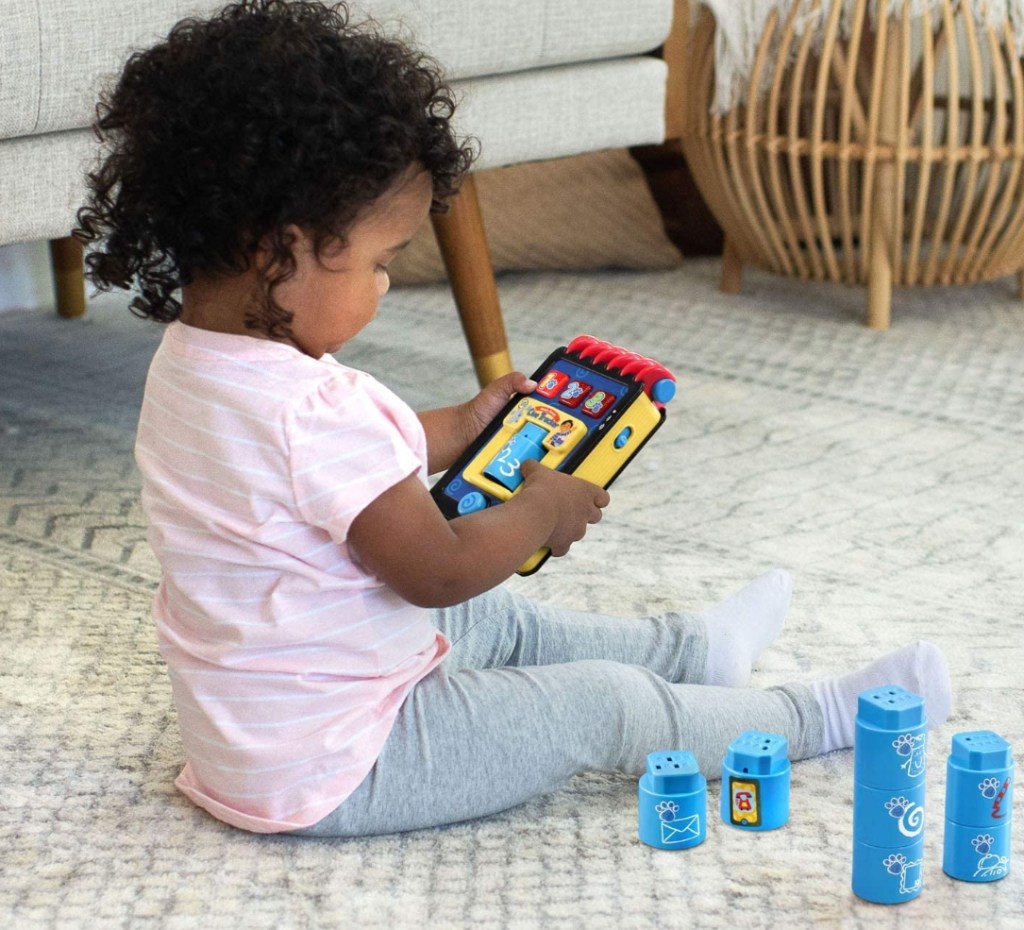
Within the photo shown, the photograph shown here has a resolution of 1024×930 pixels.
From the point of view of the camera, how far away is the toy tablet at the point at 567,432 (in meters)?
0.84

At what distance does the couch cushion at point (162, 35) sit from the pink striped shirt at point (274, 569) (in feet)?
1.40

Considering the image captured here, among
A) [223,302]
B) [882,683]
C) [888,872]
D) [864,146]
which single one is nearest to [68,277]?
[864,146]

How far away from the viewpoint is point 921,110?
70.3 inches

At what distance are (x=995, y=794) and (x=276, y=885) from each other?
0.34 metres

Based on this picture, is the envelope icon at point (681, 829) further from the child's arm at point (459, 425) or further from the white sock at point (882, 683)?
the child's arm at point (459, 425)

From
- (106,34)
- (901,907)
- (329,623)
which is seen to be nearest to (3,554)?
(106,34)

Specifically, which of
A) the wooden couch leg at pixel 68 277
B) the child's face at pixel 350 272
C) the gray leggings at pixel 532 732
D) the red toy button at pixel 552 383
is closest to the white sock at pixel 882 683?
the gray leggings at pixel 532 732

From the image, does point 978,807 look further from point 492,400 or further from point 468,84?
point 468,84

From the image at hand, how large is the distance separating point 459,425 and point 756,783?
0.92ft

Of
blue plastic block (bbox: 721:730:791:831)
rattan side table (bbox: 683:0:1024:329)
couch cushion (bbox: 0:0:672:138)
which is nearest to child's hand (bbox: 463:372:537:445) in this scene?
blue plastic block (bbox: 721:730:791:831)

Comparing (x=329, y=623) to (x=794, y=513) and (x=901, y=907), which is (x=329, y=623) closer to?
(x=901, y=907)

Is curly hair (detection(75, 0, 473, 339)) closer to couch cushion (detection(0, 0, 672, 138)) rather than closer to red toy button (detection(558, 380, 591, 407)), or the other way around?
red toy button (detection(558, 380, 591, 407))

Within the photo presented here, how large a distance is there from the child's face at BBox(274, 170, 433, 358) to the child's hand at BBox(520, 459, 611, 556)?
13 cm

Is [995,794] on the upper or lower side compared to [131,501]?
upper
